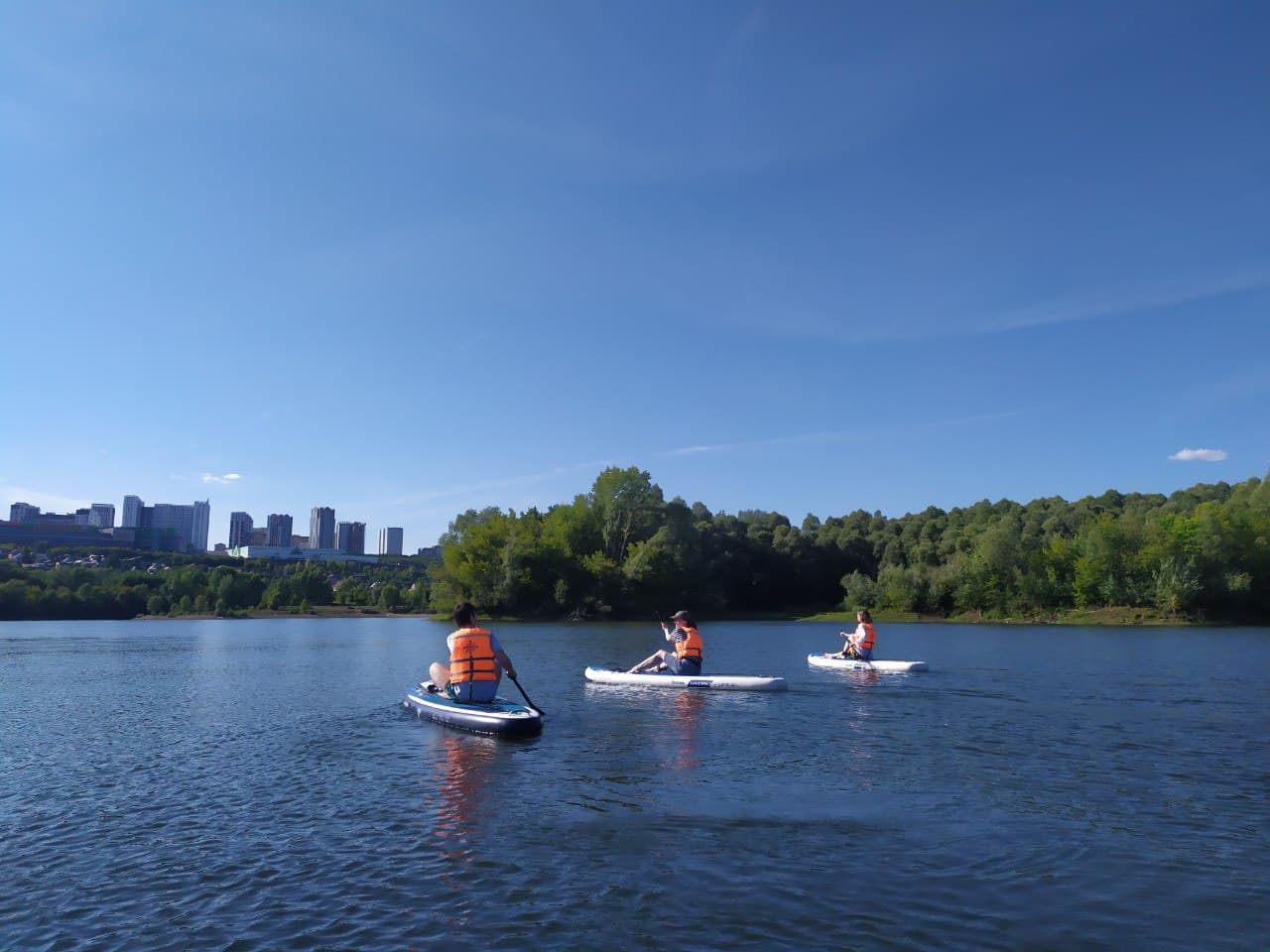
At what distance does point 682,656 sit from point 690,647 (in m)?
0.38

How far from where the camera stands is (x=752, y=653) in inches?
1614

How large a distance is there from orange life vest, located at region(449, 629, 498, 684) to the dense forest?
196 ft

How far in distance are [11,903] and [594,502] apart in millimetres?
79033

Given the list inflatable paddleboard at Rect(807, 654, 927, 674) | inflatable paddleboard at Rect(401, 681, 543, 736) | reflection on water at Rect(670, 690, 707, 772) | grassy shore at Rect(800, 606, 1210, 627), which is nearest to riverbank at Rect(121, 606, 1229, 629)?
grassy shore at Rect(800, 606, 1210, 627)

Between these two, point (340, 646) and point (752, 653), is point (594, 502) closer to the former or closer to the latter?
point (340, 646)

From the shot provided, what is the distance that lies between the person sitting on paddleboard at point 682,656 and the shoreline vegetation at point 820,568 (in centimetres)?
5147

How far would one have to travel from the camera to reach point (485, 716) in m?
17.6

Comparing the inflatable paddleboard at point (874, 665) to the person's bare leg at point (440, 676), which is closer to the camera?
the person's bare leg at point (440, 676)

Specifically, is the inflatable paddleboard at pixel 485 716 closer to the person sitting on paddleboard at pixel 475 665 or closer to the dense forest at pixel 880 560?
the person sitting on paddleboard at pixel 475 665

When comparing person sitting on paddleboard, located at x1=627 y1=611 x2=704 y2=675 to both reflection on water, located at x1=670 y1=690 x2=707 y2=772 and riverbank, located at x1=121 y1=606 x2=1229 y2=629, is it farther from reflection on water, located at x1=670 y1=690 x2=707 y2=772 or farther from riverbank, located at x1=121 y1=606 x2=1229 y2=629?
riverbank, located at x1=121 y1=606 x2=1229 y2=629

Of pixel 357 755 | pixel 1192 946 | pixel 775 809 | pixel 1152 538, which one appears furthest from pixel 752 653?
pixel 1152 538

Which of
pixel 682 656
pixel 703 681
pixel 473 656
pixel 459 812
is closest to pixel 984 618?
pixel 682 656

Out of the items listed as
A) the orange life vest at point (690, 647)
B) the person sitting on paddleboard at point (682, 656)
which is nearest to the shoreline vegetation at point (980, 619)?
the person sitting on paddleboard at point (682, 656)

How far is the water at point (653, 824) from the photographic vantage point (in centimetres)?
790
